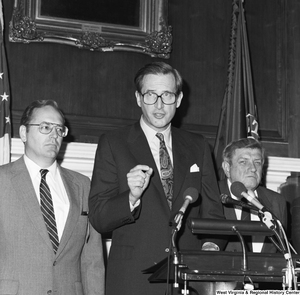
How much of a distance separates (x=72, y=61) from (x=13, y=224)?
224 cm

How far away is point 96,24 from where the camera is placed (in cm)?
535

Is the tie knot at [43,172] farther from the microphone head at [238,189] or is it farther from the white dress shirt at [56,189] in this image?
the microphone head at [238,189]

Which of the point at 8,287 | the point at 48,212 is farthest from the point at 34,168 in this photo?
the point at 8,287

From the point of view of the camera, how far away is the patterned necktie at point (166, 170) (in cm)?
322

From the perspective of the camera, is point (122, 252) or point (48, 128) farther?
point (48, 128)

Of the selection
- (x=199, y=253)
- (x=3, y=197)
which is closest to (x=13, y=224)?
(x=3, y=197)

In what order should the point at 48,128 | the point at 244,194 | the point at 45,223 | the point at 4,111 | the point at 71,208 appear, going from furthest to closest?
the point at 4,111 < the point at 48,128 < the point at 71,208 < the point at 45,223 < the point at 244,194

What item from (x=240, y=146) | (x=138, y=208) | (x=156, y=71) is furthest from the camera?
(x=240, y=146)

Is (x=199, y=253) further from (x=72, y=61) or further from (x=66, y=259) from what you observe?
(x=72, y=61)

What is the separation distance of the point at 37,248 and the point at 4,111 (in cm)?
172

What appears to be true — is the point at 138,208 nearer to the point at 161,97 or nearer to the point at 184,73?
the point at 161,97

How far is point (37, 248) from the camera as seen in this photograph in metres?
3.40

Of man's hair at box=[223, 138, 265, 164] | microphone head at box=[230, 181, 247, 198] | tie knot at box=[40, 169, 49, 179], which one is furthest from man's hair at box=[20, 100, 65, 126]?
microphone head at box=[230, 181, 247, 198]

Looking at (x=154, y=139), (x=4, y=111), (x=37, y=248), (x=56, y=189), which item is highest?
(x=4, y=111)
